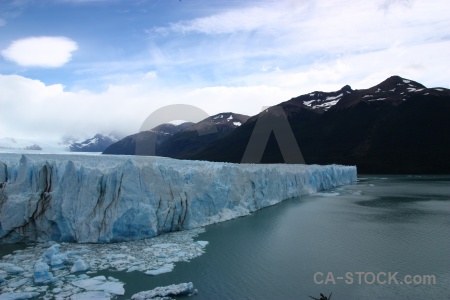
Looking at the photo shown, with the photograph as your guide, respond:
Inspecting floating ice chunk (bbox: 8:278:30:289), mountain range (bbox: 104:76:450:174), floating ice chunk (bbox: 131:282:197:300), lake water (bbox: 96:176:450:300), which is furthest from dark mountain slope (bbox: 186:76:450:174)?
floating ice chunk (bbox: 8:278:30:289)

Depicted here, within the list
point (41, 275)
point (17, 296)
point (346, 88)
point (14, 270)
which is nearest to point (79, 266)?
Answer: point (41, 275)

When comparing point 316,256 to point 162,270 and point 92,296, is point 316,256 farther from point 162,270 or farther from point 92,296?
point 92,296

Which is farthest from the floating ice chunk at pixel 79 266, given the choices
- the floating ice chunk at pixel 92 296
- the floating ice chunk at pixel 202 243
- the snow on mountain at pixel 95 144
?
the snow on mountain at pixel 95 144

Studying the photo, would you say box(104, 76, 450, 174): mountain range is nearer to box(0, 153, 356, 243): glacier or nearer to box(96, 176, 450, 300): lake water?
box(96, 176, 450, 300): lake water

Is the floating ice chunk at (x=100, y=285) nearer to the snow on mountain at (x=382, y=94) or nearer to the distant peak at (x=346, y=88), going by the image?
the snow on mountain at (x=382, y=94)

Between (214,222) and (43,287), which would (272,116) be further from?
(43,287)

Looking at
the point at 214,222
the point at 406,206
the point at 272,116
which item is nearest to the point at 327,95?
the point at 272,116
